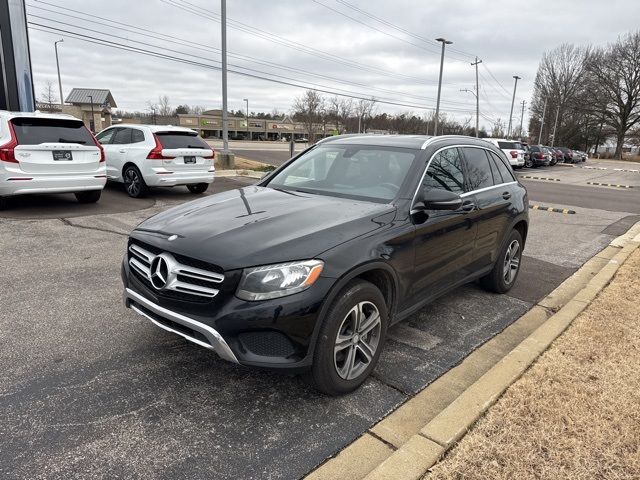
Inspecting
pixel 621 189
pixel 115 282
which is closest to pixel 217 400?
pixel 115 282

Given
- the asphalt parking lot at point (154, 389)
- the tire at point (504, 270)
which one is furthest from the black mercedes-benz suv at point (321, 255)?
the tire at point (504, 270)

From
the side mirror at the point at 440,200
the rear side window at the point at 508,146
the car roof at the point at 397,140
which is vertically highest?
the car roof at the point at 397,140

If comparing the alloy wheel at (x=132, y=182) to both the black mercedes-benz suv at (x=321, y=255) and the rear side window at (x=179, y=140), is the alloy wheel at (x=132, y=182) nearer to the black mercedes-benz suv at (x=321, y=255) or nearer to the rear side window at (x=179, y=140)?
the rear side window at (x=179, y=140)

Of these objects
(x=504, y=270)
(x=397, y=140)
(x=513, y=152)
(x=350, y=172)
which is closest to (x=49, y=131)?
(x=350, y=172)

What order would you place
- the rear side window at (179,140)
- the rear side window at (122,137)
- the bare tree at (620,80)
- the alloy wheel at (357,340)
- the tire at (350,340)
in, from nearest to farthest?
the tire at (350,340) → the alloy wheel at (357,340) → the rear side window at (179,140) → the rear side window at (122,137) → the bare tree at (620,80)

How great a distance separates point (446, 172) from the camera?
13.5 ft

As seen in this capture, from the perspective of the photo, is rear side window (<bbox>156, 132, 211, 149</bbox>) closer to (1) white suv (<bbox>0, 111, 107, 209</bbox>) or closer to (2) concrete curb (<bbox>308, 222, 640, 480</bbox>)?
(1) white suv (<bbox>0, 111, 107, 209</bbox>)

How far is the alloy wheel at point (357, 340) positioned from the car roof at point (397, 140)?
163 cm

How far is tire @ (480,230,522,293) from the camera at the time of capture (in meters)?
4.98

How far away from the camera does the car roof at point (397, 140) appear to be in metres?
4.04

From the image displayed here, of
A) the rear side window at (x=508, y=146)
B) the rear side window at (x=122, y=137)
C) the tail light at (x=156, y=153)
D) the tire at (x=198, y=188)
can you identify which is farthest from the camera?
the rear side window at (x=508, y=146)

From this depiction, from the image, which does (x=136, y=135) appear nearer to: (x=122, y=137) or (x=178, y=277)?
(x=122, y=137)

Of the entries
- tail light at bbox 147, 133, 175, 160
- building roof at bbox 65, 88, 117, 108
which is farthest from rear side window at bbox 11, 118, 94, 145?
building roof at bbox 65, 88, 117, 108

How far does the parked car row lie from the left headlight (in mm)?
6781
